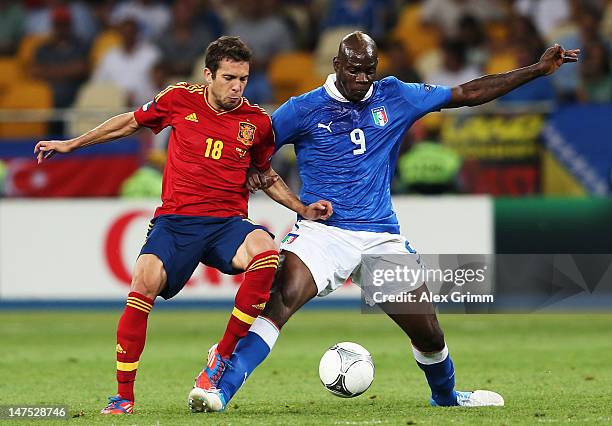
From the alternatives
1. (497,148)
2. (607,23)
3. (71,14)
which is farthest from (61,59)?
(607,23)

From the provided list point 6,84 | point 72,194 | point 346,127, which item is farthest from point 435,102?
point 6,84

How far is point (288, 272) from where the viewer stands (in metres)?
7.57

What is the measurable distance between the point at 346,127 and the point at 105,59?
1090 centimetres

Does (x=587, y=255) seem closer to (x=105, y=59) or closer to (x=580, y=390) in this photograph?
(x=580, y=390)

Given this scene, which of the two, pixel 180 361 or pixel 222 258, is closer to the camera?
pixel 222 258

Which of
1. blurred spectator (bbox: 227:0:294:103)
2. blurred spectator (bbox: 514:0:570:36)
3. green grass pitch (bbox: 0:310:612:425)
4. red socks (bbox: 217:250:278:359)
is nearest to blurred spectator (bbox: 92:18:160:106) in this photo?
blurred spectator (bbox: 227:0:294:103)

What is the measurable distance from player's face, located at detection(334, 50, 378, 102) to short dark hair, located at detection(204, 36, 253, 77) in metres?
0.57

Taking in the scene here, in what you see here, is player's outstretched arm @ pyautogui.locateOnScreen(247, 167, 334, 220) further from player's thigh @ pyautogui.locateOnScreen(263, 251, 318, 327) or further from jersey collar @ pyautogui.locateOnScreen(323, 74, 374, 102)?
jersey collar @ pyautogui.locateOnScreen(323, 74, 374, 102)

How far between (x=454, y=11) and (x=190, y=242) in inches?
453

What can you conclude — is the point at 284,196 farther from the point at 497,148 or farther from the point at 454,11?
the point at 454,11

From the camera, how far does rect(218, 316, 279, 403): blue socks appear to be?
732cm

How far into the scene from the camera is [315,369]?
410 inches

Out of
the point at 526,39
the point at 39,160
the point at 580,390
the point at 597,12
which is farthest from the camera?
the point at 597,12

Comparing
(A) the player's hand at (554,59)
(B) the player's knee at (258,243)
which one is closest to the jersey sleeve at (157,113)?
(B) the player's knee at (258,243)
